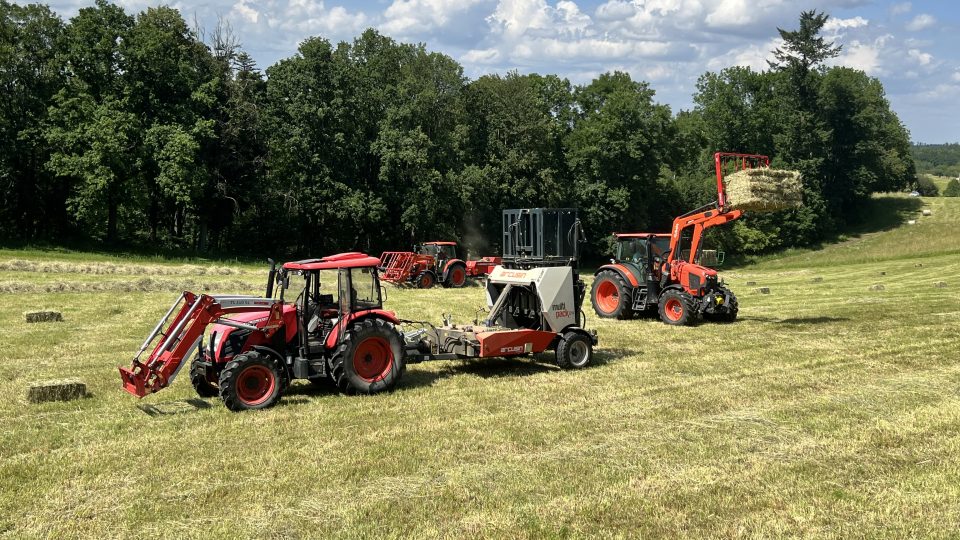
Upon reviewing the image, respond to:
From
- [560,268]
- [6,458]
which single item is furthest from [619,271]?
[6,458]

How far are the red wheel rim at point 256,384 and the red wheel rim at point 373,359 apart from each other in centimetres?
108

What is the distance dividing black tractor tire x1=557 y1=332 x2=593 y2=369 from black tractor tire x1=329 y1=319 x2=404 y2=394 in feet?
9.18

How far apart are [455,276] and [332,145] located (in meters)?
12.7

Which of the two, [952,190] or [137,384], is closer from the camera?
[137,384]

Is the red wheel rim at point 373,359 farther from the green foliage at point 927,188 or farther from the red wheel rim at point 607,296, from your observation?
the green foliage at point 927,188

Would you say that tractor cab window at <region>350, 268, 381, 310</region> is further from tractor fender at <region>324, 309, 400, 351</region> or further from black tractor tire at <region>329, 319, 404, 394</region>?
black tractor tire at <region>329, 319, 404, 394</region>

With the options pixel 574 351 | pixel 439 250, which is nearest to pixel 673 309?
pixel 574 351

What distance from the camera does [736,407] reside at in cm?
900

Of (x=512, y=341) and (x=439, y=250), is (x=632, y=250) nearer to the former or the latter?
(x=512, y=341)

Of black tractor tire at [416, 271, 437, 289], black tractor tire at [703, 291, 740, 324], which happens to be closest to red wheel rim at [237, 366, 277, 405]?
black tractor tire at [703, 291, 740, 324]

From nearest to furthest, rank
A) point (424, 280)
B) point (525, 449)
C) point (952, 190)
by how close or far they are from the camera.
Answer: point (525, 449) < point (424, 280) < point (952, 190)

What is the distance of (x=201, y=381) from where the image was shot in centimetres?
928

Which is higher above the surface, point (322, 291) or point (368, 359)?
point (322, 291)

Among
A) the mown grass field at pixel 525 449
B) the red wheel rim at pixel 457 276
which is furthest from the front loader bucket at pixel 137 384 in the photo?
the red wheel rim at pixel 457 276
